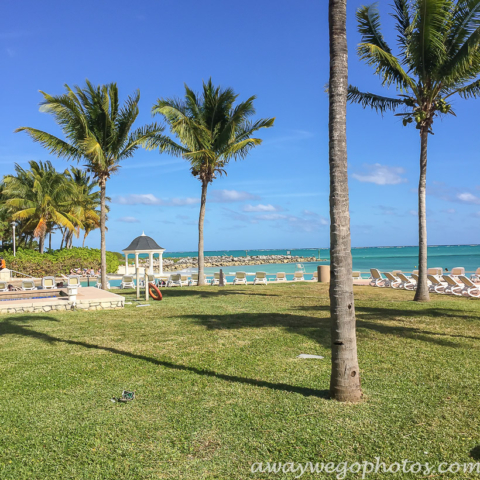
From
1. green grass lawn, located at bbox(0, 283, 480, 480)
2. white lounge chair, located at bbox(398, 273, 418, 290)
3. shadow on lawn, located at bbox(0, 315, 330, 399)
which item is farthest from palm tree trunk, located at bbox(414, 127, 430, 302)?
shadow on lawn, located at bbox(0, 315, 330, 399)

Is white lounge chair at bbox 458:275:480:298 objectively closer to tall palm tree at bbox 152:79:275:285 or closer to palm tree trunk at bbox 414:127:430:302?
palm tree trunk at bbox 414:127:430:302

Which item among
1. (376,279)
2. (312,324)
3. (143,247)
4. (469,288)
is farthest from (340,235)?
(143,247)

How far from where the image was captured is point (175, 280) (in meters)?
22.0

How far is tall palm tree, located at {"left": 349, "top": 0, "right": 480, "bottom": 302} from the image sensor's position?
10.6 metres

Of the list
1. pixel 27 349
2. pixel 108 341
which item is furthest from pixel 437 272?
A: pixel 27 349

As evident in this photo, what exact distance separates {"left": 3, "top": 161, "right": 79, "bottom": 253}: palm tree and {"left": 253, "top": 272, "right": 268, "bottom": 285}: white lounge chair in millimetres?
14712

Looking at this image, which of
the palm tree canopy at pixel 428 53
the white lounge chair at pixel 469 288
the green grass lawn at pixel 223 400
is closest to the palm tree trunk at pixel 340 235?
the green grass lawn at pixel 223 400

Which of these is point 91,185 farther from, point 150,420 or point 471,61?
point 150,420

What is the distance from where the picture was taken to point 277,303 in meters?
13.0

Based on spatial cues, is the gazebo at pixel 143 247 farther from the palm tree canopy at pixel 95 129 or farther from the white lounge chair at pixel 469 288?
the white lounge chair at pixel 469 288

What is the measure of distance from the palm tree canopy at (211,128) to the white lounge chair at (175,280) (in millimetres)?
5836

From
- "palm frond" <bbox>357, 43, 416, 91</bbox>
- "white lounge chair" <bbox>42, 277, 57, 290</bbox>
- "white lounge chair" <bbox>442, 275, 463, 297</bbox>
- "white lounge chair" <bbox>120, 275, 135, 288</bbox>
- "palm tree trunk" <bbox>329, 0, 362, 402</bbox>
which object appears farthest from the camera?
"white lounge chair" <bbox>120, 275, 135, 288</bbox>

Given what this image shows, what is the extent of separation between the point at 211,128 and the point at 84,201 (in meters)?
21.7

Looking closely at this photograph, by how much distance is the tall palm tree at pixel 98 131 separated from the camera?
1662 cm
